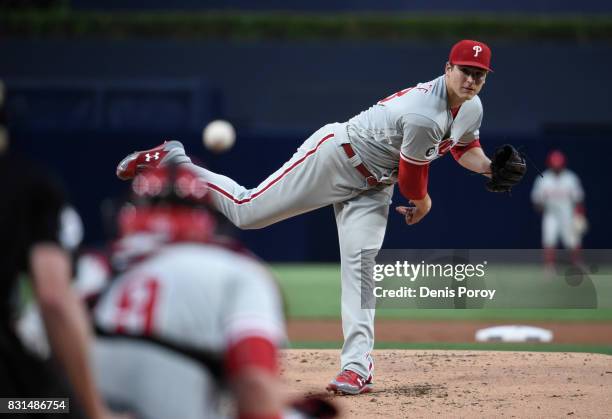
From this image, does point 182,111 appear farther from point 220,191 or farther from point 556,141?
point 220,191

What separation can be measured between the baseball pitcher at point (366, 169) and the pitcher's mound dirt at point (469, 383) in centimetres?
31

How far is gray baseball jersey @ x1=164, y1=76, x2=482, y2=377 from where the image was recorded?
16.8 ft

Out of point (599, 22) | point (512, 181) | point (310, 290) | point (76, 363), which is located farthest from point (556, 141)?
point (76, 363)

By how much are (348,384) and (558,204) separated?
406 inches

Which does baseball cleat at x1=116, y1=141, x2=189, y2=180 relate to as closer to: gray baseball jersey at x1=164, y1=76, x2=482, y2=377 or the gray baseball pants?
the gray baseball pants

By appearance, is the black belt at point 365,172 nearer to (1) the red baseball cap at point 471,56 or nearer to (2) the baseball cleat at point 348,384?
(1) the red baseball cap at point 471,56

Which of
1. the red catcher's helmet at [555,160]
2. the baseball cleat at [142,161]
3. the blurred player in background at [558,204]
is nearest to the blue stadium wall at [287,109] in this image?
the red catcher's helmet at [555,160]

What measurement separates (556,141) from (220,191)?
10547 millimetres

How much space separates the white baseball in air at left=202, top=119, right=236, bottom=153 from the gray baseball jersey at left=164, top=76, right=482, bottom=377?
862cm

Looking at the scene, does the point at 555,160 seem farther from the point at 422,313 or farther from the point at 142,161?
the point at 142,161

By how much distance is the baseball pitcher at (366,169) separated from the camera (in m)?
5.08

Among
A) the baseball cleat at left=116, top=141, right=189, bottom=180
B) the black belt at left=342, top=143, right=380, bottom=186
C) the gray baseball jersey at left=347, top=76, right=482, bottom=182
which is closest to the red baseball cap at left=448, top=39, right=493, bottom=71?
the gray baseball jersey at left=347, top=76, right=482, bottom=182

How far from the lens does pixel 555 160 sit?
1467 centimetres

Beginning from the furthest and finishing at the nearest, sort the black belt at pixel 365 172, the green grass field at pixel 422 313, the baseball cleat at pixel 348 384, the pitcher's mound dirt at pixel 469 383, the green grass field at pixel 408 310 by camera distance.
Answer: the green grass field at pixel 408 310
the green grass field at pixel 422 313
the black belt at pixel 365 172
the baseball cleat at pixel 348 384
the pitcher's mound dirt at pixel 469 383
